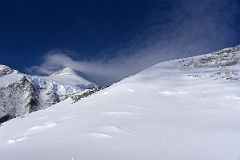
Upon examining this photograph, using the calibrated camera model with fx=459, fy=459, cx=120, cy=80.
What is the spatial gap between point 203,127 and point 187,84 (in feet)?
28.6

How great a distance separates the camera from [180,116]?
641 inches

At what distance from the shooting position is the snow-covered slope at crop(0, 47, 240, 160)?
39.2 ft

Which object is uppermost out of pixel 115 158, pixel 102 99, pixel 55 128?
pixel 102 99

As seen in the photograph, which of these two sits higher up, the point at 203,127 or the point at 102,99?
the point at 102,99

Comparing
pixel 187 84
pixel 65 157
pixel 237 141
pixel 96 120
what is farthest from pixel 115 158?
pixel 187 84

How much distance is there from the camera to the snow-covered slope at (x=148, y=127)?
1195 cm

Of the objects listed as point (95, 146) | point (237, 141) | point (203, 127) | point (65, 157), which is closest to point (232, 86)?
point (203, 127)

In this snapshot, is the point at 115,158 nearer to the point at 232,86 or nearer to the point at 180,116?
the point at 180,116

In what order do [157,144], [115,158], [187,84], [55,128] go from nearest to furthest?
[115,158]
[157,144]
[55,128]
[187,84]

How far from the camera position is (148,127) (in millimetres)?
14695

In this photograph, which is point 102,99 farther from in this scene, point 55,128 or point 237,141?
point 237,141

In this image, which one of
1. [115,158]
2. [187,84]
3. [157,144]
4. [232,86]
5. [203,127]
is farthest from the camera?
[187,84]

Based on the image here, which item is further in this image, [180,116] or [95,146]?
[180,116]

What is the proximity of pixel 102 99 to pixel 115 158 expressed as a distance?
10217 mm
